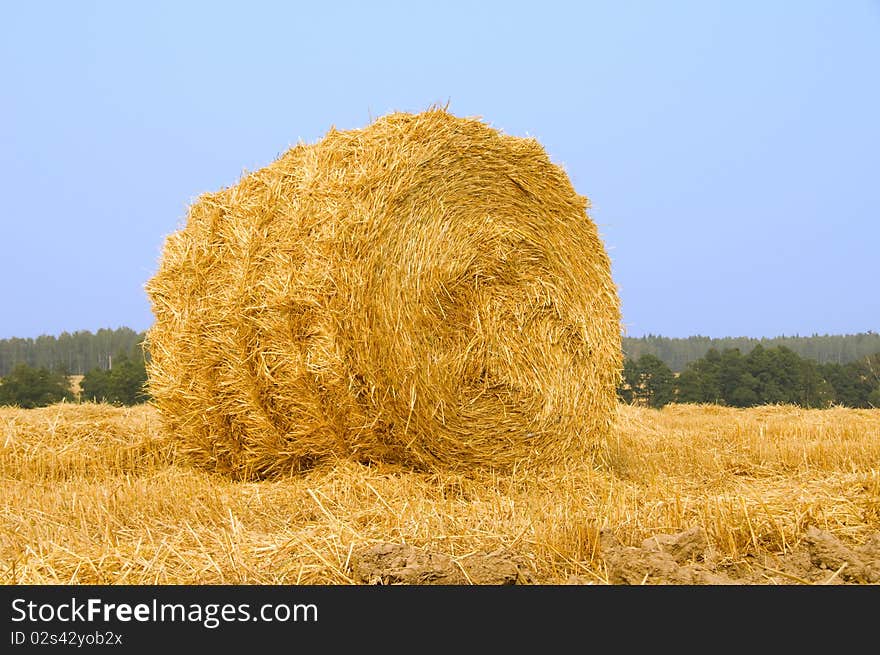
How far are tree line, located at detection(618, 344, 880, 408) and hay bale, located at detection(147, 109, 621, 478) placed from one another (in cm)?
735

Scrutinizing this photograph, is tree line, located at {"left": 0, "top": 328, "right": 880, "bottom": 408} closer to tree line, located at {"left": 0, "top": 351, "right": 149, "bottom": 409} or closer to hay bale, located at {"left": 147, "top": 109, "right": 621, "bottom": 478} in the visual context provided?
tree line, located at {"left": 0, "top": 351, "right": 149, "bottom": 409}

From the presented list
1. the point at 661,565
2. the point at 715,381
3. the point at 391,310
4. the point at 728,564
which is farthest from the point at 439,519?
the point at 715,381

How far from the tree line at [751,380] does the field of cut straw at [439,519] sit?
6141mm

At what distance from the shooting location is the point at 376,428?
19.3 ft

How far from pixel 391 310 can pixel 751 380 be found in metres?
10.8

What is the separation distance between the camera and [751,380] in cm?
1488

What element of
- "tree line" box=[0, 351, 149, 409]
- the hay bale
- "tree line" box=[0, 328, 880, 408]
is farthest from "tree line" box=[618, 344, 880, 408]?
"tree line" box=[0, 351, 149, 409]

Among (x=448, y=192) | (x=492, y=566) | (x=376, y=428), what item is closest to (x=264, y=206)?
(x=448, y=192)

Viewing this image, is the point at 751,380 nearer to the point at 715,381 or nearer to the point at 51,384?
the point at 715,381

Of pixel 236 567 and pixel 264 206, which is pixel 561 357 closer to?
pixel 264 206

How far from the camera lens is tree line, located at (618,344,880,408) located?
14102 millimetres

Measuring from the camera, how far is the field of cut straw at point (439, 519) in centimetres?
366

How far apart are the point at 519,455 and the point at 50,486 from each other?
11.3 ft

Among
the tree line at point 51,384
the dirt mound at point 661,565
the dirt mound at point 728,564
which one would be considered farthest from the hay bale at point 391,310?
the tree line at point 51,384
